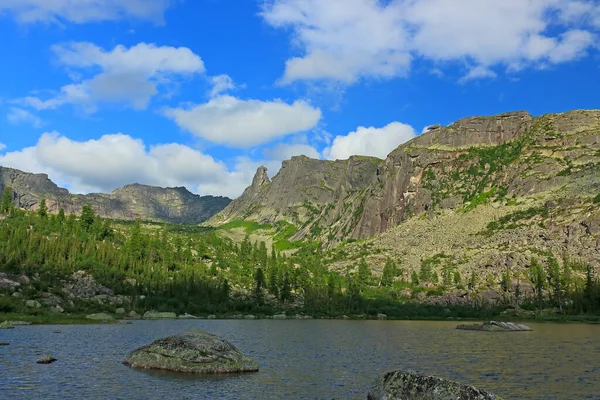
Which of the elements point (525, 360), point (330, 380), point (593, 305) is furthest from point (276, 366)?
point (593, 305)

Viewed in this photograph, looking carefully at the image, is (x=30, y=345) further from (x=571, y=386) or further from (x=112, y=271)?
(x=112, y=271)

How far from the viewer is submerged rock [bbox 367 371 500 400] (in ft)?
87.1

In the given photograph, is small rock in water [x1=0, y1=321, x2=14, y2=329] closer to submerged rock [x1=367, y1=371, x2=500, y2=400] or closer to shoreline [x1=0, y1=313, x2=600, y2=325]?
shoreline [x1=0, y1=313, x2=600, y2=325]

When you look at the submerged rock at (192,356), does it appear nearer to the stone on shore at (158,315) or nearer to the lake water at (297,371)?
the lake water at (297,371)

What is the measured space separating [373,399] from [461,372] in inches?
829

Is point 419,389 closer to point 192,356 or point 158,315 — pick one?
point 192,356

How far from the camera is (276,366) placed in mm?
51250

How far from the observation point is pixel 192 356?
146ft

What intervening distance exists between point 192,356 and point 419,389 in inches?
937

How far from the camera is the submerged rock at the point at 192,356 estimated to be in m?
43.8

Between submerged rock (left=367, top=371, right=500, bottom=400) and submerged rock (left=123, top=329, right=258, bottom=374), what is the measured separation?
16704 mm

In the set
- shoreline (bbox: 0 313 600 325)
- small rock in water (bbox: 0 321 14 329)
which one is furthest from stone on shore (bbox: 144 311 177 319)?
small rock in water (bbox: 0 321 14 329)

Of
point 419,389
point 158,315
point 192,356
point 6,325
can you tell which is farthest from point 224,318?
point 419,389

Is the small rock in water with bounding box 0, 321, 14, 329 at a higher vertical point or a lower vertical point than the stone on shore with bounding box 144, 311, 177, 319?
higher
